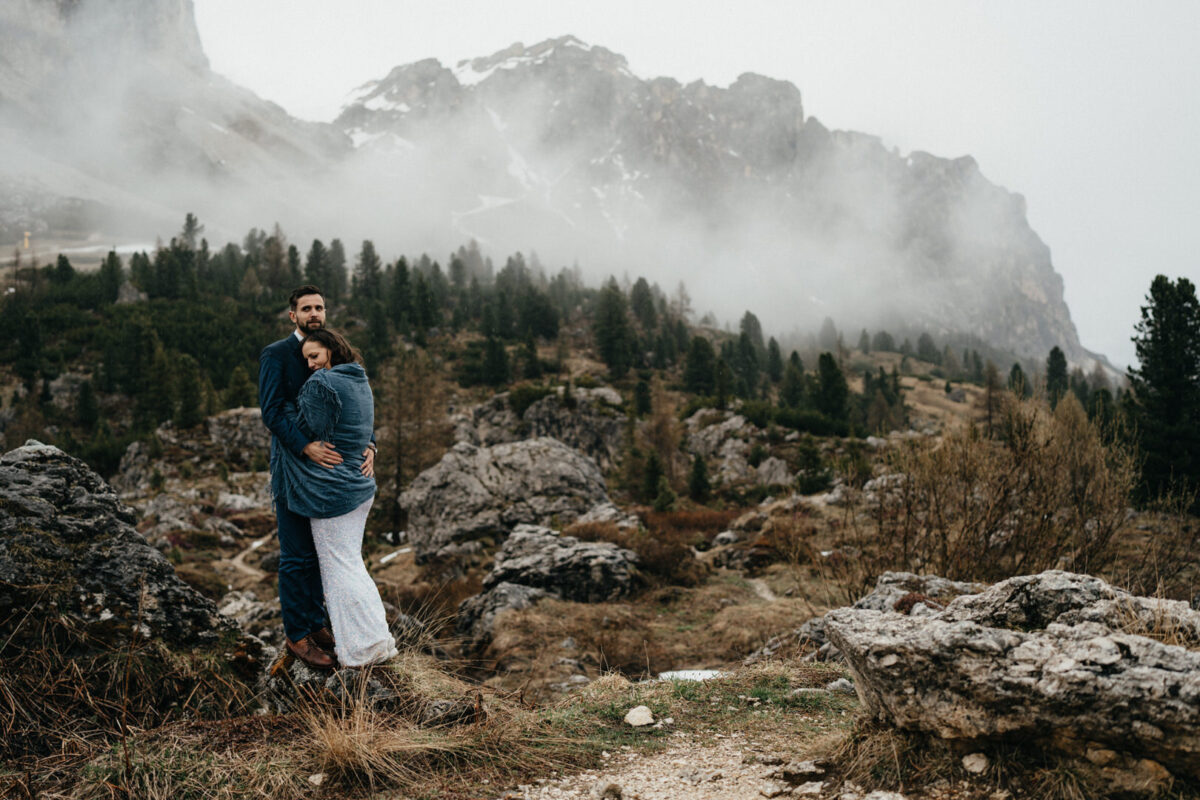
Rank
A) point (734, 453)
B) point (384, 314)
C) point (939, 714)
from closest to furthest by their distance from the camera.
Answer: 1. point (939, 714)
2. point (734, 453)
3. point (384, 314)

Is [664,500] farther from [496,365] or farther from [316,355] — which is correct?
[496,365]

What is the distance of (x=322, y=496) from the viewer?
4055 millimetres

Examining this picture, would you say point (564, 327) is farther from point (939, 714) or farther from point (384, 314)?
point (939, 714)

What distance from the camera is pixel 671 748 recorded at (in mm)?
4285

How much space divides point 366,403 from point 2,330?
298ft

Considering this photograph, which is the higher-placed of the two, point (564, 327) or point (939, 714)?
point (564, 327)

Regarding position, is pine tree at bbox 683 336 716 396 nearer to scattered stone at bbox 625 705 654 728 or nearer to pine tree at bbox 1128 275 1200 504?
pine tree at bbox 1128 275 1200 504

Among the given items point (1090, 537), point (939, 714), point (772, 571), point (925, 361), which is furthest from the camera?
point (925, 361)

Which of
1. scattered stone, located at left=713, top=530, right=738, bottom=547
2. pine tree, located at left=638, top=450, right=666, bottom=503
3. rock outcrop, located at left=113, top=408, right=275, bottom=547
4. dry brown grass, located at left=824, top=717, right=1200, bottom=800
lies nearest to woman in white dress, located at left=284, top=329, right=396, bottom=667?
dry brown grass, located at left=824, top=717, right=1200, bottom=800

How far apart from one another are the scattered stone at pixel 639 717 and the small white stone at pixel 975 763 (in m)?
2.37

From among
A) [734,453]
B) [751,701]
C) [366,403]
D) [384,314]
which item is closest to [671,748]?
[751,701]

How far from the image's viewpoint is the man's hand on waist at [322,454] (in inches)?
160

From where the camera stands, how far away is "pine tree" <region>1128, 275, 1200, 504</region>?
27812 mm

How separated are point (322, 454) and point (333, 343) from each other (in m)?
0.86
